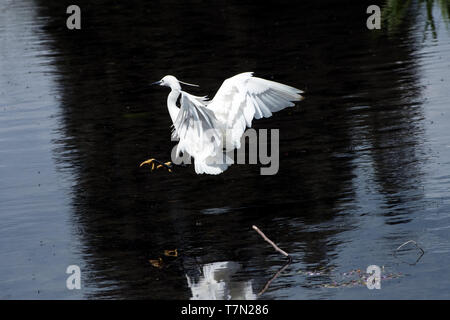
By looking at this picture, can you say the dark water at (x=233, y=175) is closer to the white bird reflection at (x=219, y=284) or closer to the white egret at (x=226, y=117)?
the white bird reflection at (x=219, y=284)

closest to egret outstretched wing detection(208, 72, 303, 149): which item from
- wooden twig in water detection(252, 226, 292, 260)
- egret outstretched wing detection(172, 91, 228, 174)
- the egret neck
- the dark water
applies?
egret outstretched wing detection(172, 91, 228, 174)

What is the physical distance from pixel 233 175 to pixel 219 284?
4.26m

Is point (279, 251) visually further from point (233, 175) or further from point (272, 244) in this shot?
point (233, 175)

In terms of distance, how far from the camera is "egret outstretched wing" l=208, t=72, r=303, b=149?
11898 millimetres

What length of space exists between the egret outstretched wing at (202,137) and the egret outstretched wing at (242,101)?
→ 0.48 feet

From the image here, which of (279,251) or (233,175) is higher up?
(279,251)

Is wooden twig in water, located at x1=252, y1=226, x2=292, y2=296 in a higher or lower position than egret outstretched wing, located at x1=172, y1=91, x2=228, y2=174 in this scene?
lower

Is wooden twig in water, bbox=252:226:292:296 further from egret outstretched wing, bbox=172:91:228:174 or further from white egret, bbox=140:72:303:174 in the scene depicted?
white egret, bbox=140:72:303:174

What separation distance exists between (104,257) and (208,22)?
18549 millimetres

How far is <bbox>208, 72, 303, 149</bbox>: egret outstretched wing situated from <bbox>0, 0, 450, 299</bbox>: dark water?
3.47ft

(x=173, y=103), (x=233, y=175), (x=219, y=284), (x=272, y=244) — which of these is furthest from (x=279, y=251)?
(x=233, y=175)

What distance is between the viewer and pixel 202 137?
38.9 ft
